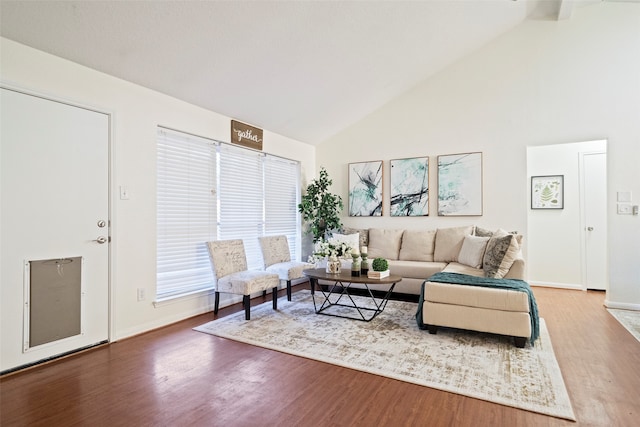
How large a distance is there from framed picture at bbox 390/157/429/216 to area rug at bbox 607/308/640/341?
99.5 inches

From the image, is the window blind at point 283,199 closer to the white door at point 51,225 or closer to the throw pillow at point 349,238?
the throw pillow at point 349,238

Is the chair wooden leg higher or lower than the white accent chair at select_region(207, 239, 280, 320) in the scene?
lower

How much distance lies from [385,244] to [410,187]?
1030mm

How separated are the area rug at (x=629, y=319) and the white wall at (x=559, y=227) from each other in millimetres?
1266

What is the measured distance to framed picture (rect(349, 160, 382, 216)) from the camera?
224 inches

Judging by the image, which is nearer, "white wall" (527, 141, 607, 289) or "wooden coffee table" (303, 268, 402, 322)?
"wooden coffee table" (303, 268, 402, 322)

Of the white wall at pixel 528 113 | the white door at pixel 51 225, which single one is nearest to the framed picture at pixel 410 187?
the white wall at pixel 528 113

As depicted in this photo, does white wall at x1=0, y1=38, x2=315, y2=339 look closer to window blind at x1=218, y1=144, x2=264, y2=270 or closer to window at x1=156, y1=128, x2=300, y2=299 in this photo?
window at x1=156, y1=128, x2=300, y2=299

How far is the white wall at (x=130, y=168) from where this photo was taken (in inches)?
111

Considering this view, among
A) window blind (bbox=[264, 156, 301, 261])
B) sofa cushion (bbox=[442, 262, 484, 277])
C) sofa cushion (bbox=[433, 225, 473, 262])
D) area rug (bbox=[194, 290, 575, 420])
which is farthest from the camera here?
window blind (bbox=[264, 156, 301, 261])

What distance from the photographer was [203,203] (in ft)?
13.1

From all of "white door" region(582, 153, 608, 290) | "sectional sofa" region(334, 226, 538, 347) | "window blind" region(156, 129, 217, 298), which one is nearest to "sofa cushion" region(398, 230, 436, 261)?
"sectional sofa" region(334, 226, 538, 347)

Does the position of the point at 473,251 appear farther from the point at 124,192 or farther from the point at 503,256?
the point at 124,192

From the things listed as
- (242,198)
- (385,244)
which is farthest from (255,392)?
(385,244)
